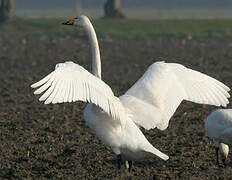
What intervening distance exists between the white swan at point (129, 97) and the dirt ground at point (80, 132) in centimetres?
41

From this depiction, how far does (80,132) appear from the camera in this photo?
10.9 metres

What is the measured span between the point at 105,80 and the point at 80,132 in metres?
5.89

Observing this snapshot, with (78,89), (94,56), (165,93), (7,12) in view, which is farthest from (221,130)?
(7,12)

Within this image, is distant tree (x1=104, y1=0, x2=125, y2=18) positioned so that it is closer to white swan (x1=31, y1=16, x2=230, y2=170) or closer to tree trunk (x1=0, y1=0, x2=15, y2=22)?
tree trunk (x1=0, y1=0, x2=15, y2=22)

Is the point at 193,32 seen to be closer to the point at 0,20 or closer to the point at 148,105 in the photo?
the point at 0,20

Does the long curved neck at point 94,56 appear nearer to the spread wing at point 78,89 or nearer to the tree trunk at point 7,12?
the spread wing at point 78,89

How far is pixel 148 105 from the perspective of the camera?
8.44 m

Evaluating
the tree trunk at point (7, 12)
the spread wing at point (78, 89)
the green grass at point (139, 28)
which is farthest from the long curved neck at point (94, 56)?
the tree trunk at point (7, 12)

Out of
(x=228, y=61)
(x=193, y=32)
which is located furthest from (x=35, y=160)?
(x=193, y=32)

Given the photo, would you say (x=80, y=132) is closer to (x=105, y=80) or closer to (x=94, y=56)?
(x=94, y=56)

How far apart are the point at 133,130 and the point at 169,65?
119 cm

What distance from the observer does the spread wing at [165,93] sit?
328 inches

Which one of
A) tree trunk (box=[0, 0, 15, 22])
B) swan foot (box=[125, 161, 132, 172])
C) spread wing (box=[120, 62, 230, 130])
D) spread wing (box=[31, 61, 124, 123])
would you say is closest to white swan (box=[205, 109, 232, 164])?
spread wing (box=[120, 62, 230, 130])

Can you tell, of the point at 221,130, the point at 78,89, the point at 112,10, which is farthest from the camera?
the point at 112,10
